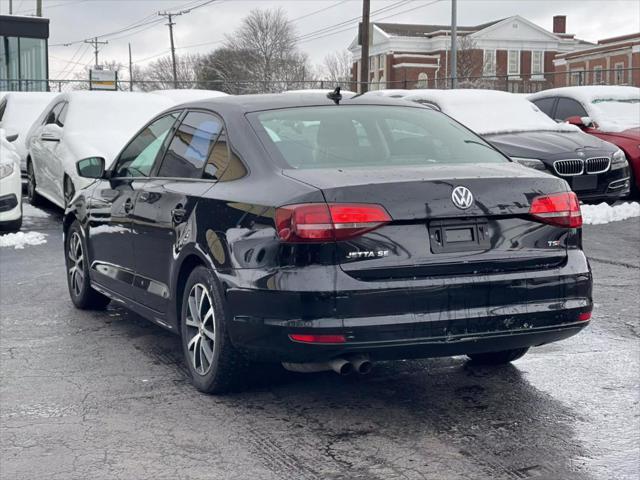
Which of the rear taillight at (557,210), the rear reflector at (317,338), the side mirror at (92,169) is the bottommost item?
the rear reflector at (317,338)

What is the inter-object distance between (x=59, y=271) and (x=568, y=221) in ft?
19.5

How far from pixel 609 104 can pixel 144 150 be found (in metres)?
11.3

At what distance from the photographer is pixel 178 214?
18.8 ft

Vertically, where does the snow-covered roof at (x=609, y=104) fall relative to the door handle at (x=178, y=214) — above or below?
above

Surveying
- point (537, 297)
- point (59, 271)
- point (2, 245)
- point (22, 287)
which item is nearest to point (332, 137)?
point (537, 297)

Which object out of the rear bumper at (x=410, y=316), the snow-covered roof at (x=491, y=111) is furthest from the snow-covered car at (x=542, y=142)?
the rear bumper at (x=410, y=316)

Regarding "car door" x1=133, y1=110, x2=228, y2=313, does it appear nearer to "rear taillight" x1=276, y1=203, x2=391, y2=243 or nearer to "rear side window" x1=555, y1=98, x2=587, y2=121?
"rear taillight" x1=276, y1=203, x2=391, y2=243

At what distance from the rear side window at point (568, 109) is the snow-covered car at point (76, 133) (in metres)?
6.21

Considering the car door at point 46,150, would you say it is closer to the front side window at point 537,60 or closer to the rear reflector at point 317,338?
the rear reflector at point 317,338

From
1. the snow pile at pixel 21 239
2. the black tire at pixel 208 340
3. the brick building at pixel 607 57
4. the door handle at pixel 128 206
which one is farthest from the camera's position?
the brick building at pixel 607 57

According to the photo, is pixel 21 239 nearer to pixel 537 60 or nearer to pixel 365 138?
pixel 365 138

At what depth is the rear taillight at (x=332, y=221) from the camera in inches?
183

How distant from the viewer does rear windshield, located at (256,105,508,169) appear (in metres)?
5.32

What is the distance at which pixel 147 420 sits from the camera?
5.04m
